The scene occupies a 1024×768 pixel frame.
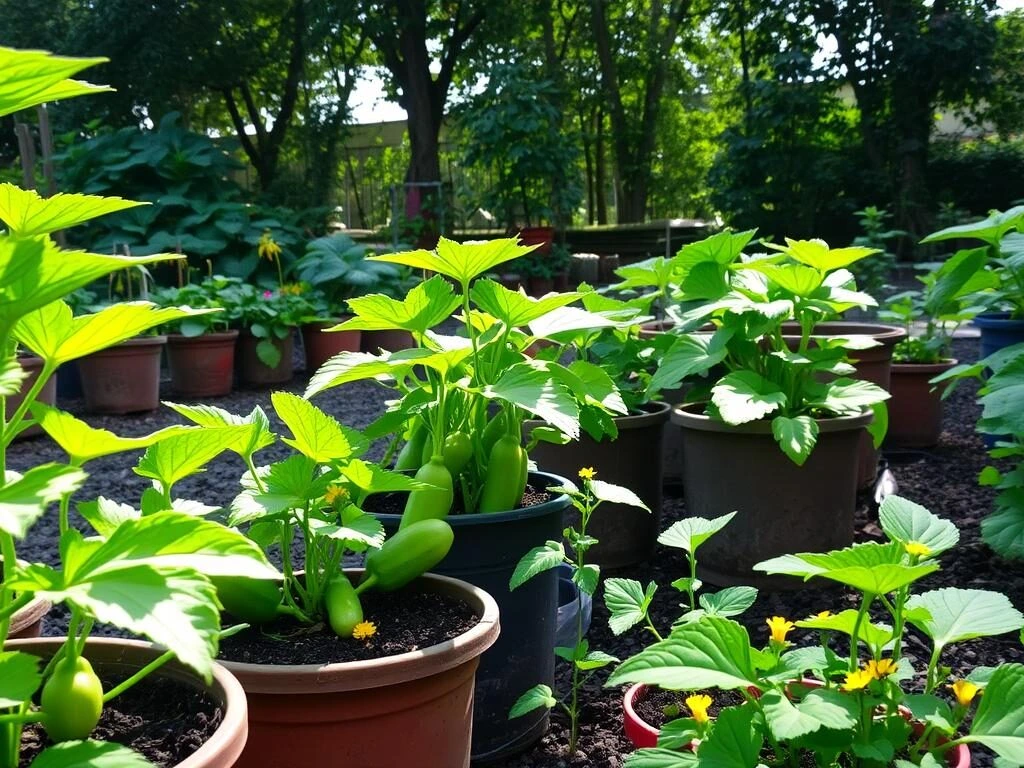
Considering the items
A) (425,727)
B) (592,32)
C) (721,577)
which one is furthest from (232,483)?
(592,32)

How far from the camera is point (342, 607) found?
122cm

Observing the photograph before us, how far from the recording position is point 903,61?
10.8 meters

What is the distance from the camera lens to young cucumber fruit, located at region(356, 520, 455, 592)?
4.22 ft

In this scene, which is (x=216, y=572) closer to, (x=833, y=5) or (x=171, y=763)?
(x=171, y=763)

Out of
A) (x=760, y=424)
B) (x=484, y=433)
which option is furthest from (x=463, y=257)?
(x=760, y=424)

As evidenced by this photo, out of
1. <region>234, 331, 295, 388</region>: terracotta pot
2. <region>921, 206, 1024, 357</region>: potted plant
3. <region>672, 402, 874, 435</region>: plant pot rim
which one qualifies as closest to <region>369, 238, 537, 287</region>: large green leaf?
<region>672, 402, 874, 435</region>: plant pot rim

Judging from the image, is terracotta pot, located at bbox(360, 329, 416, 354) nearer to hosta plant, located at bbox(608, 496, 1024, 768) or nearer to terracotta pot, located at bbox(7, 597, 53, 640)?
terracotta pot, located at bbox(7, 597, 53, 640)

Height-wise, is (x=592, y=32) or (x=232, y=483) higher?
(x=592, y=32)

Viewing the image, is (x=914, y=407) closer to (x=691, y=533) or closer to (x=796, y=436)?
(x=796, y=436)

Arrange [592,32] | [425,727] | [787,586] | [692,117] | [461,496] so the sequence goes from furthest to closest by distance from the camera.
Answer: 1. [692,117]
2. [592,32]
3. [787,586]
4. [461,496]
5. [425,727]

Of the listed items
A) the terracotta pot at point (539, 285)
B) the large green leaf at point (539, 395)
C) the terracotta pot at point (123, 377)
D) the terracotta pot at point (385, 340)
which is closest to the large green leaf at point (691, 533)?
the large green leaf at point (539, 395)

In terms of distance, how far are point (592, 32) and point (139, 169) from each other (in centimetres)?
976

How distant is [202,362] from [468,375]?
4.14 metres

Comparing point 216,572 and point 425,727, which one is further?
point 425,727
